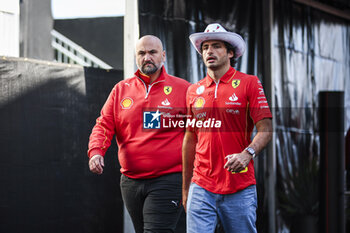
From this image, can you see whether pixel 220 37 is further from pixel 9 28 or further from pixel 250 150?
pixel 9 28

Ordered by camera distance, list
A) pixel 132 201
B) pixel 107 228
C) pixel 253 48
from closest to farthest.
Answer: pixel 132 201, pixel 107 228, pixel 253 48

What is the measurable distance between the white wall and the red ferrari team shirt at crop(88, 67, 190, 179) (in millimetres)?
2747

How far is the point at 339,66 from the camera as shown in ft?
35.1

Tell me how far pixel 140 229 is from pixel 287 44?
5267mm

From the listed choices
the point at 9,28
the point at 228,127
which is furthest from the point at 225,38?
the point at 9,28

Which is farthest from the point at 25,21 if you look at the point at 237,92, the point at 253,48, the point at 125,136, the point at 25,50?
the point at 237,92

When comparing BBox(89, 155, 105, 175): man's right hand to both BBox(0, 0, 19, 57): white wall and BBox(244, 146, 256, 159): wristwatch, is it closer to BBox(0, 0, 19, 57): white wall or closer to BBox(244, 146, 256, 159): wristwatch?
BBox(244, 146, 256, 159): wristwatch

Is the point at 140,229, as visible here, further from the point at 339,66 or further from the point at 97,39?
the point at 97,39

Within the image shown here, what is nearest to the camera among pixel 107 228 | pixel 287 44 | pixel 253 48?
pixel 107 228

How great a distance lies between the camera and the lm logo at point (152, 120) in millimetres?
4742

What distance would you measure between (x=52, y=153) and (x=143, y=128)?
1.41 m

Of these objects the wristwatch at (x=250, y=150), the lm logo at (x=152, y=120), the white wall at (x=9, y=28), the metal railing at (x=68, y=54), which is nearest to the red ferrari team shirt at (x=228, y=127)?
the wristwatch at (x=250, y=150)

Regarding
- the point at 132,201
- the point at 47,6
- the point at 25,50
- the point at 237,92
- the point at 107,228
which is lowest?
the point at 107,228

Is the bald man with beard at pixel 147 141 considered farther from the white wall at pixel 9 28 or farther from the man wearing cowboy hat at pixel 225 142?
the white wall at pixel 9 28
